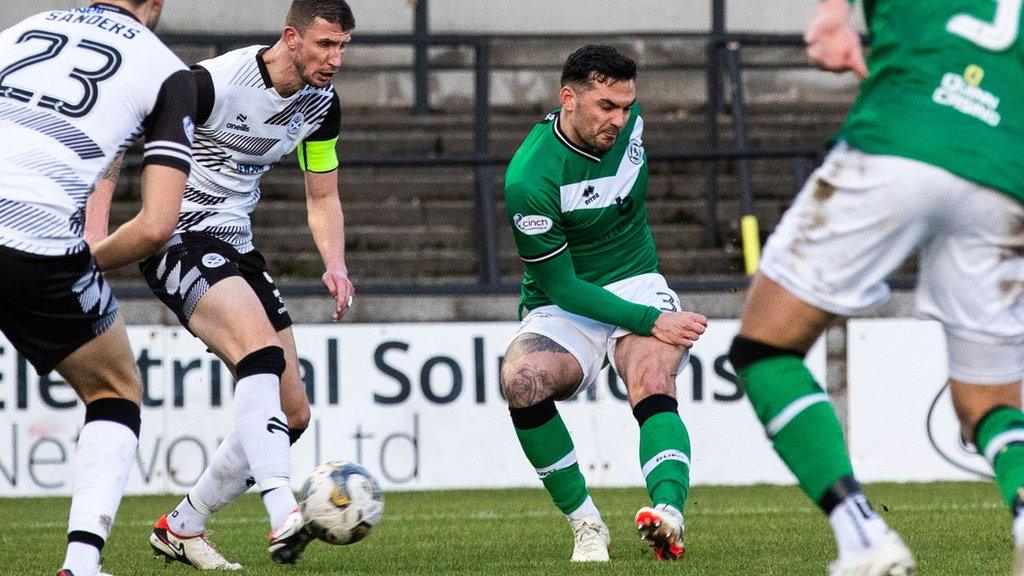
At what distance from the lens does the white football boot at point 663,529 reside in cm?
553

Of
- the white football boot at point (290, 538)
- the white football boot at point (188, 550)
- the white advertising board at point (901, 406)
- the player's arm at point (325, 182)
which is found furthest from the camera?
the white advertising board at point (901, 406)

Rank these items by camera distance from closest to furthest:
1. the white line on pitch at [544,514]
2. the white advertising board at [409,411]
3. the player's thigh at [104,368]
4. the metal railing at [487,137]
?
the player's thigh at [104,368], the white line on pitch at [544,514], the white advertising board at [409,411], the metal railing at [487,137]

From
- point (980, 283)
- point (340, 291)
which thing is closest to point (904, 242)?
point (980, 283)

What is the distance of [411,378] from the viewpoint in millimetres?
10305

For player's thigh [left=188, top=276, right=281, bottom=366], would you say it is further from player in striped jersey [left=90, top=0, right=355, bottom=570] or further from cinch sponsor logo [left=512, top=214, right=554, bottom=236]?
cinch sponsor logo [left=512, top=214, right=554, bottom=236]

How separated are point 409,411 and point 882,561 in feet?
22.3

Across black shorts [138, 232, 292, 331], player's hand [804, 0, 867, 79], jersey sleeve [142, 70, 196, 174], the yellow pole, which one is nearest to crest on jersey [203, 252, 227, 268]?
black shorts [138, 232, 292, 331]

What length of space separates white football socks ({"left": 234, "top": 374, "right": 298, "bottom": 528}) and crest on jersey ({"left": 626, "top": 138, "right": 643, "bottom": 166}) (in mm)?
1779

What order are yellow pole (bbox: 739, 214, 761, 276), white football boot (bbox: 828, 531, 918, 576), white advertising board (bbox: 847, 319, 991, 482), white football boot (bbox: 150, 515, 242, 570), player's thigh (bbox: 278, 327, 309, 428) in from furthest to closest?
yellow pole (bbox: 739, 214, 761, 276) → white advertising board (bbox: 847, 319, 991, 482) → player's thigh (bbox: 278, 327, 309, 428) → white football boot (bbox: 150, 515, 242, 570) → white football boot (bbox: 828, 531, 918, 576)

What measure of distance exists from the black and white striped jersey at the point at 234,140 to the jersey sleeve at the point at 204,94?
0.01 meters

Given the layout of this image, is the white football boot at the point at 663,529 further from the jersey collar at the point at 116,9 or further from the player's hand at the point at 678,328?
the jersey collar at the point at 116,9

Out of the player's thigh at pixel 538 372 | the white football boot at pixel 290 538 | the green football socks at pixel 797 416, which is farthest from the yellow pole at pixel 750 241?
the green football socks at pixel 797 416

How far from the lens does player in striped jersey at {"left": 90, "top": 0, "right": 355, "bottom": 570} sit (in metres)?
5.84

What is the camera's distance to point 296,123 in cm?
641
